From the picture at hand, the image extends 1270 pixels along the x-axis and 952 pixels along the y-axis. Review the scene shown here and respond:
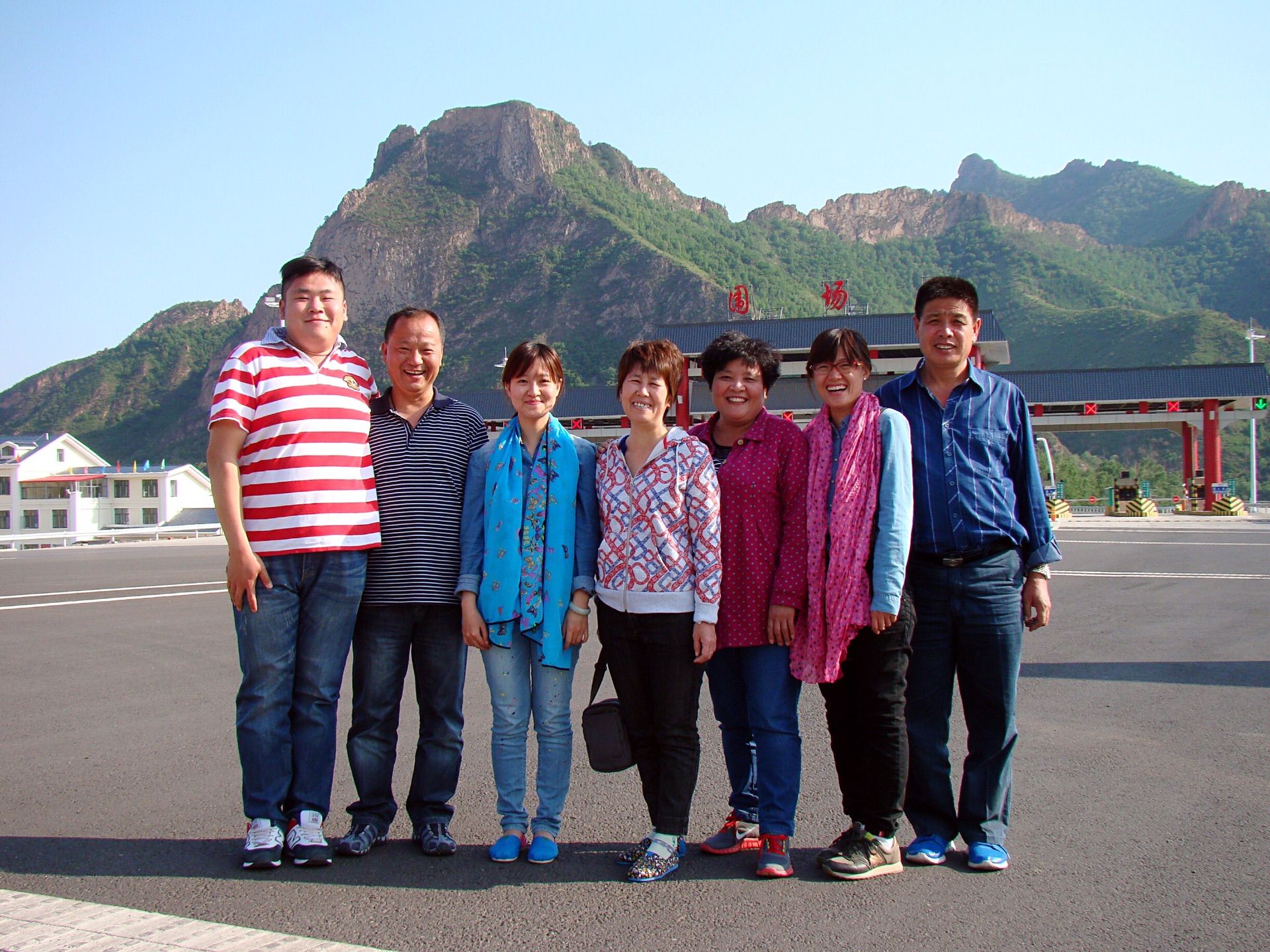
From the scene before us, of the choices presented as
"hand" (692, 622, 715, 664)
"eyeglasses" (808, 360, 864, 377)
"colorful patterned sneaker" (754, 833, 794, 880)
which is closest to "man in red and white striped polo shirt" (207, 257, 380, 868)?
"hand" (692, 622, 715, 664)

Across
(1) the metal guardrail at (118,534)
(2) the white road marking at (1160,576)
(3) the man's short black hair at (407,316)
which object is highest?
(3) the man's short black hair at (407,316)

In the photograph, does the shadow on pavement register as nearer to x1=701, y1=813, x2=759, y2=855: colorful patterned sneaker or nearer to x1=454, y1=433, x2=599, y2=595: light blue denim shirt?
x1=701, y1=813, x2=759, y2=855: colorful patterned sneaker

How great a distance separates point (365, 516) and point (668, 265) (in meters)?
113

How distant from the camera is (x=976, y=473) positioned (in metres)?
3.41

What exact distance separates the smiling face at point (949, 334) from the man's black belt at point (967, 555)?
67 centimetres

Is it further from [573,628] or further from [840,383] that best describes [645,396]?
[573,628]

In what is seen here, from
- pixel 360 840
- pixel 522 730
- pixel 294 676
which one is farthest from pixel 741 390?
pixel 360 840

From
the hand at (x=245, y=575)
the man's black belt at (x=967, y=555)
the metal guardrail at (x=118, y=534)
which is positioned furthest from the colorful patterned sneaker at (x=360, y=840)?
the metal guardrail at (x=118, y=534)

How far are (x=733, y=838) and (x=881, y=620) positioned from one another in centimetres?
100

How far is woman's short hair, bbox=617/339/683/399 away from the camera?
3393 mm

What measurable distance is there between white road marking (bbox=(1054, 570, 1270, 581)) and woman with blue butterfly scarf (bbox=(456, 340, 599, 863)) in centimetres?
1184

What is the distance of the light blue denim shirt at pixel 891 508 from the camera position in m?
3.18

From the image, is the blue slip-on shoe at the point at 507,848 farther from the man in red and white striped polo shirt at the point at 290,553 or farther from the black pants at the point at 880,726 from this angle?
the black pants at the point at 880,726

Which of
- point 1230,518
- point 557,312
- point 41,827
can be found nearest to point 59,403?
point 557,312
